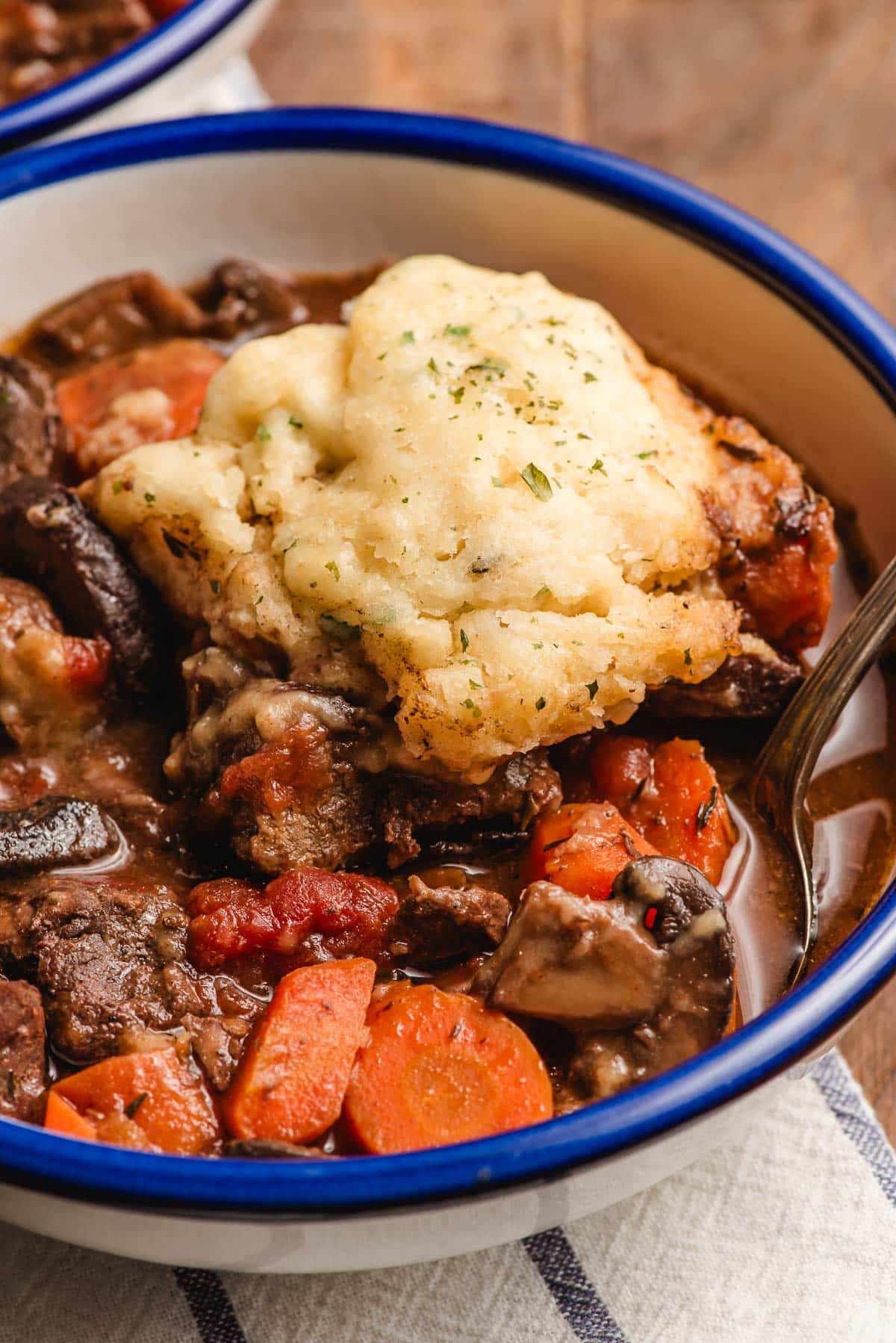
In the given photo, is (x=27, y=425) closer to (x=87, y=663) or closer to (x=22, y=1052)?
(x=87, y=663)

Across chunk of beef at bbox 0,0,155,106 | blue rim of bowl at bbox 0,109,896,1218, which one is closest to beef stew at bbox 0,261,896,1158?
Result: blue rim of bowl at bbox 0,109,896,1218

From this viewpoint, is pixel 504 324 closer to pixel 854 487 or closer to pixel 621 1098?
pixel 854 487

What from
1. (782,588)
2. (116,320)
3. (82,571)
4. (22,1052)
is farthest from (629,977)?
(116,320)

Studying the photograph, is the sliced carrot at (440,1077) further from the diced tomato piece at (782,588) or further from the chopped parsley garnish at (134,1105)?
the diced tomato piece at (782,588)

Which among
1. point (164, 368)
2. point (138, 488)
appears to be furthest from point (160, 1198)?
point (164, 368)

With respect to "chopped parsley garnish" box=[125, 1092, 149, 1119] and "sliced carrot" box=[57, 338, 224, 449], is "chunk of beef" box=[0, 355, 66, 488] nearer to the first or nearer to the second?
"sliced carrot" box=[57, 338, 224, 449]

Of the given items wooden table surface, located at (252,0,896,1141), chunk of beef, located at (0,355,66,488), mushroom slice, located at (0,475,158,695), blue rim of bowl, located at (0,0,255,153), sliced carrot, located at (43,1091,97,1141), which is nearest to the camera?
sliced carrot, located at (43,1091,97,1141)
